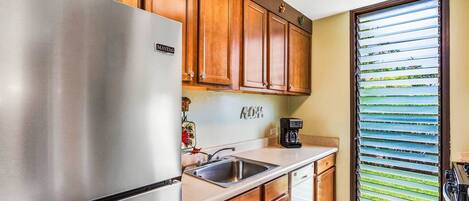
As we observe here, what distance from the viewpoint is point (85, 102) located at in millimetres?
703

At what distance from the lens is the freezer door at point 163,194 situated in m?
0.84

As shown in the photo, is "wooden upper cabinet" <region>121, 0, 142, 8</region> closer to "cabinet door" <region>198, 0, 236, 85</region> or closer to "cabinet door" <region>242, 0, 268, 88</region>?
"cabinet door" <region>198, 0, 236, 85</region>

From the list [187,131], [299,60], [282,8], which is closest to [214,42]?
[187,131]

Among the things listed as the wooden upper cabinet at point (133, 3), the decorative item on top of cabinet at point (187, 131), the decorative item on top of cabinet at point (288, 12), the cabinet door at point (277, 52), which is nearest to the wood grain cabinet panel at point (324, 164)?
the cabinet door at point (277, 52)

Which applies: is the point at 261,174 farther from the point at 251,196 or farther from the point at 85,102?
the point at 85,102

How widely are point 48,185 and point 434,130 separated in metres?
2.61

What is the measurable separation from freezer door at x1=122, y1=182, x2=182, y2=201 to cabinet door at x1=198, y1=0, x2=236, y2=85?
0.76 m

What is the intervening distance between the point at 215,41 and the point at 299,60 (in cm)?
125

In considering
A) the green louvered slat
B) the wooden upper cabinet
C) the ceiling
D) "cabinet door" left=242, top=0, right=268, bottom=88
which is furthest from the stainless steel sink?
the ceiling

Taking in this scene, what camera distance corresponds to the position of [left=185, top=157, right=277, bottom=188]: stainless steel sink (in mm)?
1872

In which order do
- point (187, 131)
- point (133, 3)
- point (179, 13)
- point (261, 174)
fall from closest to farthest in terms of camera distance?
point (133, 3), point (179, 13), point (261, 174), point (187, 131)

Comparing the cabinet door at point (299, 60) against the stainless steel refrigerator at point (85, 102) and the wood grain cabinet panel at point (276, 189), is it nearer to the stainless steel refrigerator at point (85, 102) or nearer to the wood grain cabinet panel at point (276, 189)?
the wood grain cabinet panel at point (276, 189)

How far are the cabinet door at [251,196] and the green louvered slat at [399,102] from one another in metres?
1.46

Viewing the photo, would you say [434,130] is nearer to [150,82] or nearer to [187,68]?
[187,68]
